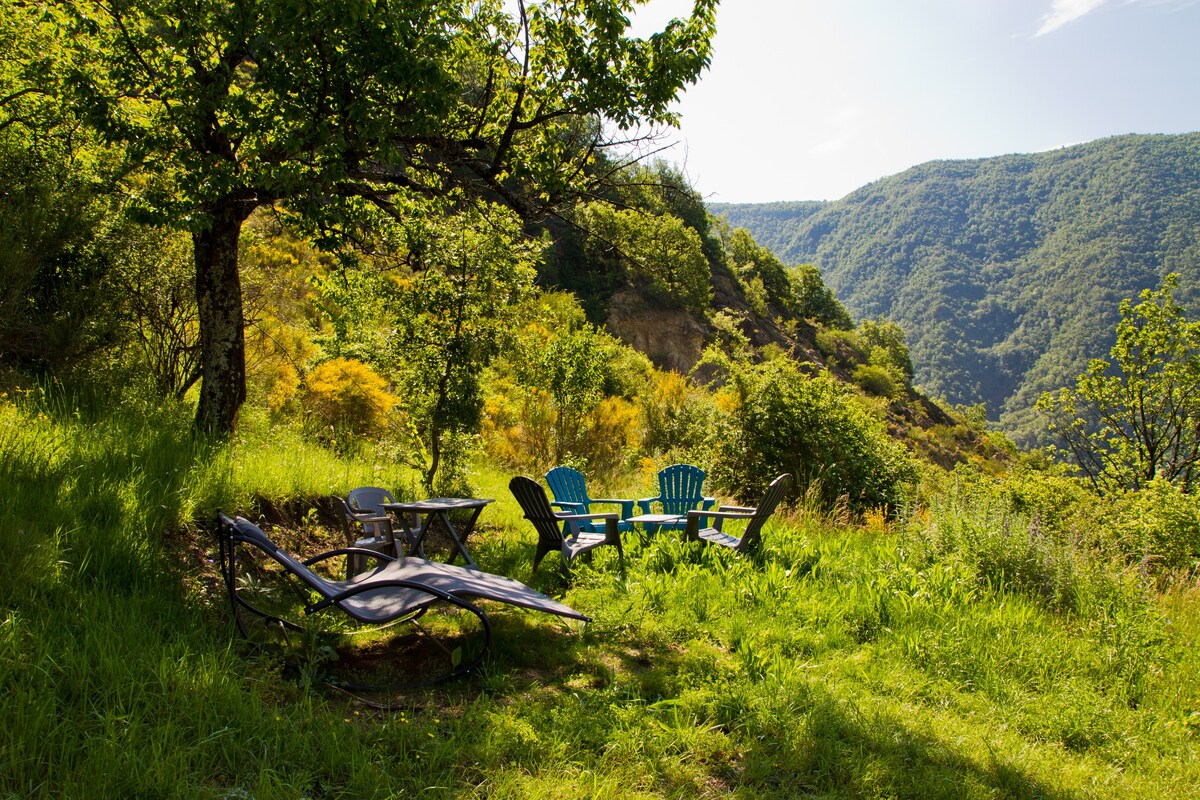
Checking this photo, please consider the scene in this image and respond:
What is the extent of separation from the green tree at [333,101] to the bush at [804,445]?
5.35 m

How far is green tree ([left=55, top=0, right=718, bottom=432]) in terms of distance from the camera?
13.7ft

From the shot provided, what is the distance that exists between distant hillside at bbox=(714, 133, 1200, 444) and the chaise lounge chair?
4263 inches

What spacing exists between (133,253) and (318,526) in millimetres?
3368

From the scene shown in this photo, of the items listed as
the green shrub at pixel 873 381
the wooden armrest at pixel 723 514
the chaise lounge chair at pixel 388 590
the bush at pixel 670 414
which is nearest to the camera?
the chaise lounge chair at pixel 388 590

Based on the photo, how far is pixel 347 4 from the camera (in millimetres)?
3764

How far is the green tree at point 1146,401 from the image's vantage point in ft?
51.7

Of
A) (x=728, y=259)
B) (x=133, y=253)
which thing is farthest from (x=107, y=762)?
(x=728, y=259)

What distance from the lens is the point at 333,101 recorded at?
14.2ft

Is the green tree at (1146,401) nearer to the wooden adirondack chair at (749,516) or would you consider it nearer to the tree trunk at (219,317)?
the wooden adirondack chair at (749,516)

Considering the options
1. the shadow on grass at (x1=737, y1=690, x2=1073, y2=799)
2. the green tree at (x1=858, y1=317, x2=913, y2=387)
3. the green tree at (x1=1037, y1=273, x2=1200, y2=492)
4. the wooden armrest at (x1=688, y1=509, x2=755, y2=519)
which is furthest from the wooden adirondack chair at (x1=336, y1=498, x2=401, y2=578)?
the green tree at (x1=858, y1=317, x2=913, y2=387)

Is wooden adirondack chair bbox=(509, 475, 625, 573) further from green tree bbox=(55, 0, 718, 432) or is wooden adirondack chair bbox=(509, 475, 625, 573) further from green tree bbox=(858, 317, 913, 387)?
green tree bbox=(858, 317, 913, 387)

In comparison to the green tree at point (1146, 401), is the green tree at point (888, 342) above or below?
above

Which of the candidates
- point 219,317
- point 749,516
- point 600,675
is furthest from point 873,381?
point 600,675

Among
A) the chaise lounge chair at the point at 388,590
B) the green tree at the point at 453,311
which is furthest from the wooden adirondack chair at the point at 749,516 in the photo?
the green tree at the point at 453,311
